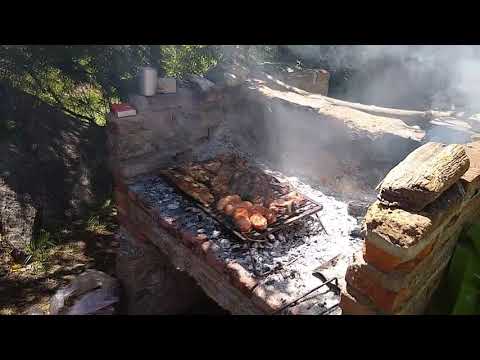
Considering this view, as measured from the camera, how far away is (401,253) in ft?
6.32

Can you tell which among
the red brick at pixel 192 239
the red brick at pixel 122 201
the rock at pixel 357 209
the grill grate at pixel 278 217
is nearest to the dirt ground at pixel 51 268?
the red brick at pixel 122 201

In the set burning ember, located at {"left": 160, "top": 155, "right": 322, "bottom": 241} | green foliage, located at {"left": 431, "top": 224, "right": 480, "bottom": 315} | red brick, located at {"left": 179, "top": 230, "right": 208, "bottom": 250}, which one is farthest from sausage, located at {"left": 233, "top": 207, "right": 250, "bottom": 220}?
green foliage, located at {"left": 431, "top": 224, "right": 480, "bottom": 315}

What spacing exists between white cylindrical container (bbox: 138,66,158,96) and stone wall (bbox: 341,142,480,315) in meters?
3.34

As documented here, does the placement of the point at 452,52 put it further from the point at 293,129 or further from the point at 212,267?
the point at 212,267

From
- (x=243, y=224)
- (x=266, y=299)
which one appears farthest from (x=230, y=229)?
(x=266, y=299)

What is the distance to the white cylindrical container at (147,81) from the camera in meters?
4.54

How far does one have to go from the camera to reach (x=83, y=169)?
7.25 metres

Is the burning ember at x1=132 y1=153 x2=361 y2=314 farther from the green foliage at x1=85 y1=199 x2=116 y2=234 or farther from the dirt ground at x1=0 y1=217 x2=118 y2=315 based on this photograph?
the green foliage at x1=85 y1=199 x2=116 y2=234

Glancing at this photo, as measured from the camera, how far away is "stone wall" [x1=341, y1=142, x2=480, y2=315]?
1.97 metres

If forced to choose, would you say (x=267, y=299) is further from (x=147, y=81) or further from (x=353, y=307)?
(x=147, y=81)

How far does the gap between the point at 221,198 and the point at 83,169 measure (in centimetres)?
438

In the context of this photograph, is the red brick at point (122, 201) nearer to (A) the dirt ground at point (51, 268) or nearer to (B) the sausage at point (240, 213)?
(A) the dirt ground at point (51, 268)

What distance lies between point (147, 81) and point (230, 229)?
2.24m

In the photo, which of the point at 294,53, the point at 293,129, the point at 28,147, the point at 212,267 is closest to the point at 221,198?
the point at 212,267
